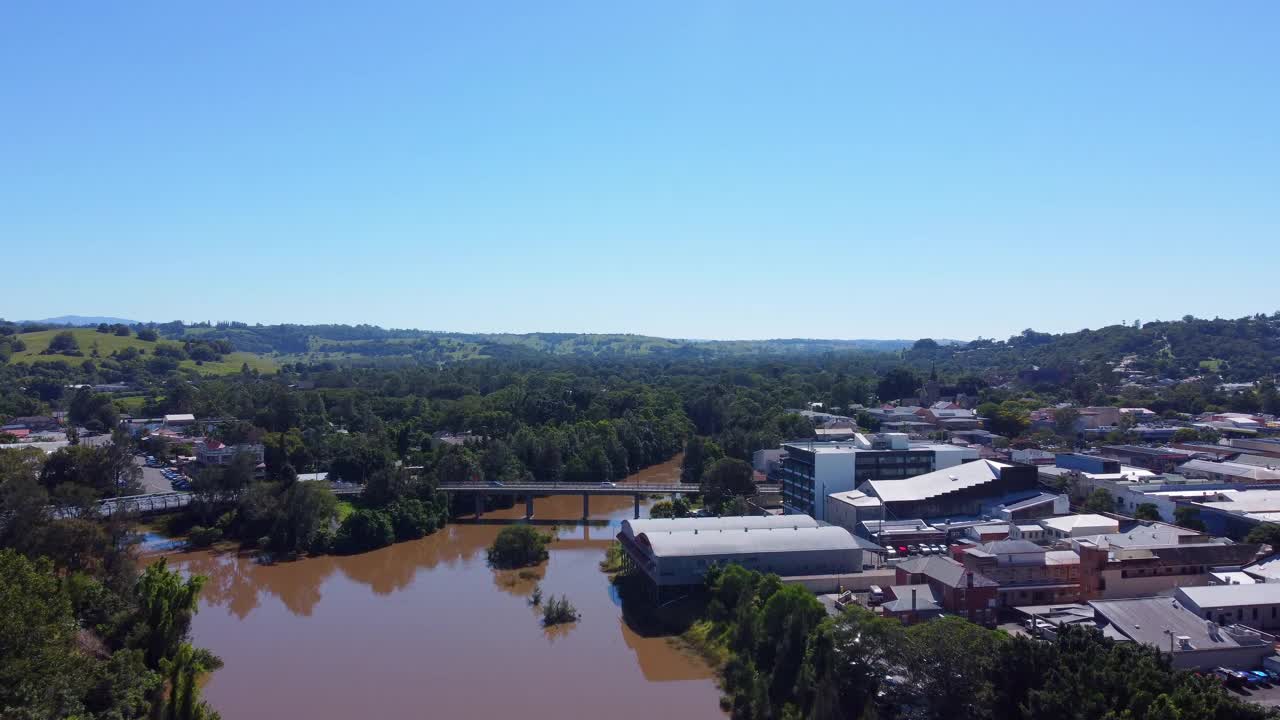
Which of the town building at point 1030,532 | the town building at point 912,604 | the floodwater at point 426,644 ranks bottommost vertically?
the floodwater at point 426,644

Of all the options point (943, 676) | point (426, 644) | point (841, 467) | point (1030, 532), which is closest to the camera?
point (943, 676)

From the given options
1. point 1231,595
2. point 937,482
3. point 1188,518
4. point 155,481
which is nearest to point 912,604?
point 1231,595

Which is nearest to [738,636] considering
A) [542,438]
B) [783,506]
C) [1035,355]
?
[783,506]

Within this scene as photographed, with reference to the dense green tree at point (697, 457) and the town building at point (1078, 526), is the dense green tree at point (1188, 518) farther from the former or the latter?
the dense green tree at point (697, 457)

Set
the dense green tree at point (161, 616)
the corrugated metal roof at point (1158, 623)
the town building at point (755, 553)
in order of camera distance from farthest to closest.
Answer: the town building at point (755, 553), the dense green tree at point (161, 616), the corrugated metal roof at point (1158, 623)

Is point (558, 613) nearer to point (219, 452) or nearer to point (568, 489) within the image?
point (568, 489)

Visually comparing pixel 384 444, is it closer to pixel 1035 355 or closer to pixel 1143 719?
pixel 1143 719

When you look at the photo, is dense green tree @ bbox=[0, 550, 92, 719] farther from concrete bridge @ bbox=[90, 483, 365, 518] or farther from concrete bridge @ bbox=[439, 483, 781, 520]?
concrete bridge @ bbox=[439, 483, 781, 520]

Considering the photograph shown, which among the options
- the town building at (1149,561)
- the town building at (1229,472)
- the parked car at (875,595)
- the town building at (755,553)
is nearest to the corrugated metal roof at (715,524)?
the town building at (755,553)
